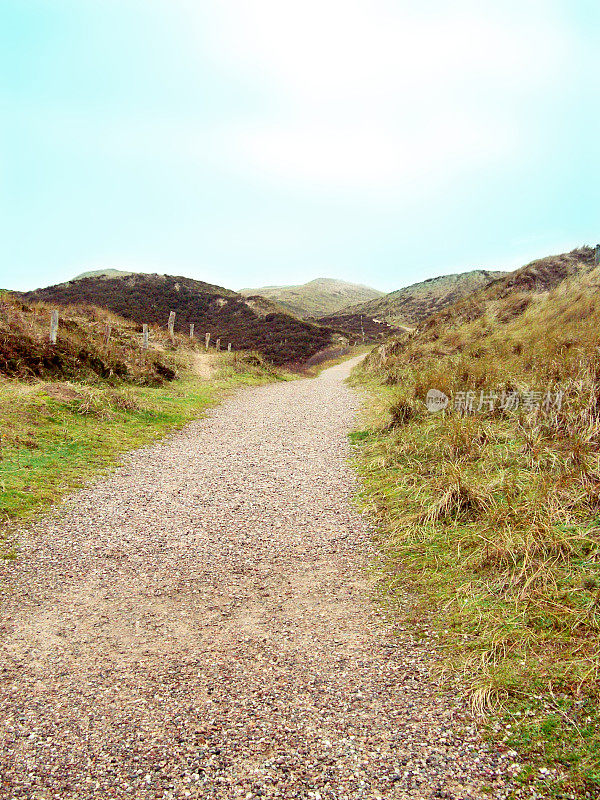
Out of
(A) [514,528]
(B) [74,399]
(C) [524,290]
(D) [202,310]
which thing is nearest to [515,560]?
(A) [514,528]

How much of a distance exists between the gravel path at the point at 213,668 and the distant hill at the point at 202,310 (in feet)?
92.4

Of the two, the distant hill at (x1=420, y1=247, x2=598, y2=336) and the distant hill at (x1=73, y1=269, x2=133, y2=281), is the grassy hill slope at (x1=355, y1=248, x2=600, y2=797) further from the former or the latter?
the distant hill at (x1=73, y1=269, x2=133, y2=281)

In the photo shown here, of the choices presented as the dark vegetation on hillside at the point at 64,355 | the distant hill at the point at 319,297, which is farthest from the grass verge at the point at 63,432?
the distant hill at the point at 319,297

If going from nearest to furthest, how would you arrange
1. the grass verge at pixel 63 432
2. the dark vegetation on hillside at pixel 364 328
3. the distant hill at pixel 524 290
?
the grass verge at pixel 63 432 → the distant hill at pixel 524 290 → the dark vegetation on hillside at pixel 364 328

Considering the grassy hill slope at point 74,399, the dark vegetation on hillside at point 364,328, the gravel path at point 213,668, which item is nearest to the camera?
the gravel path at point 213,668

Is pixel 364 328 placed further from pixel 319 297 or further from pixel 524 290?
pixel 319 297

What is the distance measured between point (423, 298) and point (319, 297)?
59217 millimetres

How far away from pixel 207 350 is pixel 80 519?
2128 centimetres

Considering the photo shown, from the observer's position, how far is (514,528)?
4.11 metres

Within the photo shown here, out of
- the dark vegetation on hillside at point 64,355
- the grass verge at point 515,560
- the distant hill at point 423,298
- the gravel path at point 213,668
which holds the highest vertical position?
the distant hill at point 423,298

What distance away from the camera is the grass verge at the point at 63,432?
5.88 metres

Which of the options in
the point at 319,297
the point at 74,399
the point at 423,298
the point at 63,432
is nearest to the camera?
the point at 63,432

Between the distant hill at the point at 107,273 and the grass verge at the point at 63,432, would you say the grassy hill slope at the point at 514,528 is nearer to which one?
the grass verge at the point at 63,432

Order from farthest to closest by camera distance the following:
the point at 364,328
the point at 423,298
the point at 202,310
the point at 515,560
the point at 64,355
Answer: the point at 423,298
the point at 364,328
the point at 202,310
the point at 64,355
the point at 515,560
